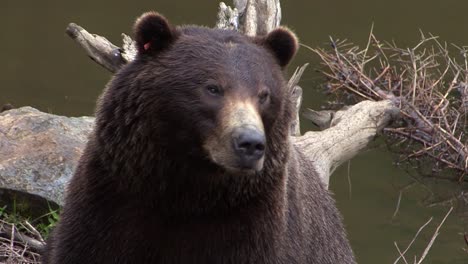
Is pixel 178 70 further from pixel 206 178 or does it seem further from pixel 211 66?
pixel 206 178

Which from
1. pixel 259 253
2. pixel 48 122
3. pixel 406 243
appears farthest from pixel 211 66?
pixel 406 243

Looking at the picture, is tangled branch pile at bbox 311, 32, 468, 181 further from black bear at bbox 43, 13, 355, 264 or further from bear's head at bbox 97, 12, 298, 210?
bear's head at bbox 97, 12, 298, 210

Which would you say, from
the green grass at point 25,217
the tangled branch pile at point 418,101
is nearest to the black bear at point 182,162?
the green grass at point 25,217

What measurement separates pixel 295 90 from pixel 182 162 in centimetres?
365

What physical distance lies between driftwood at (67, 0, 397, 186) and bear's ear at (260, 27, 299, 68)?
6.33 ft

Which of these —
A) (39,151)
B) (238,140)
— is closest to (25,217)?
(39,151)

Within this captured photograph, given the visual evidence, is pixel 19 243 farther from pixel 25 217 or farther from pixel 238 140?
pixel 238 140

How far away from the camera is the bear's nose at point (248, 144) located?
459 centimetres

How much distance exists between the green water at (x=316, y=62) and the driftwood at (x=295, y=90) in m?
1.20

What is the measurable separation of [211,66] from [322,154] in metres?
3.24

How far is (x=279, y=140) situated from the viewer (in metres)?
5.10

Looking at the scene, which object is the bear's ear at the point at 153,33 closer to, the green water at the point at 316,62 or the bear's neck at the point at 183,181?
the bear's neck at the point at 183,181

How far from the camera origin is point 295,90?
858cm

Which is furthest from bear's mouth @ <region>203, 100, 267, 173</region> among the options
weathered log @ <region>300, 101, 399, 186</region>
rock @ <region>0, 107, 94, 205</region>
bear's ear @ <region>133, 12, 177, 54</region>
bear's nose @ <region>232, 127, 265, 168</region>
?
weathered log @ <region>300, 101, 399, 186</region>
